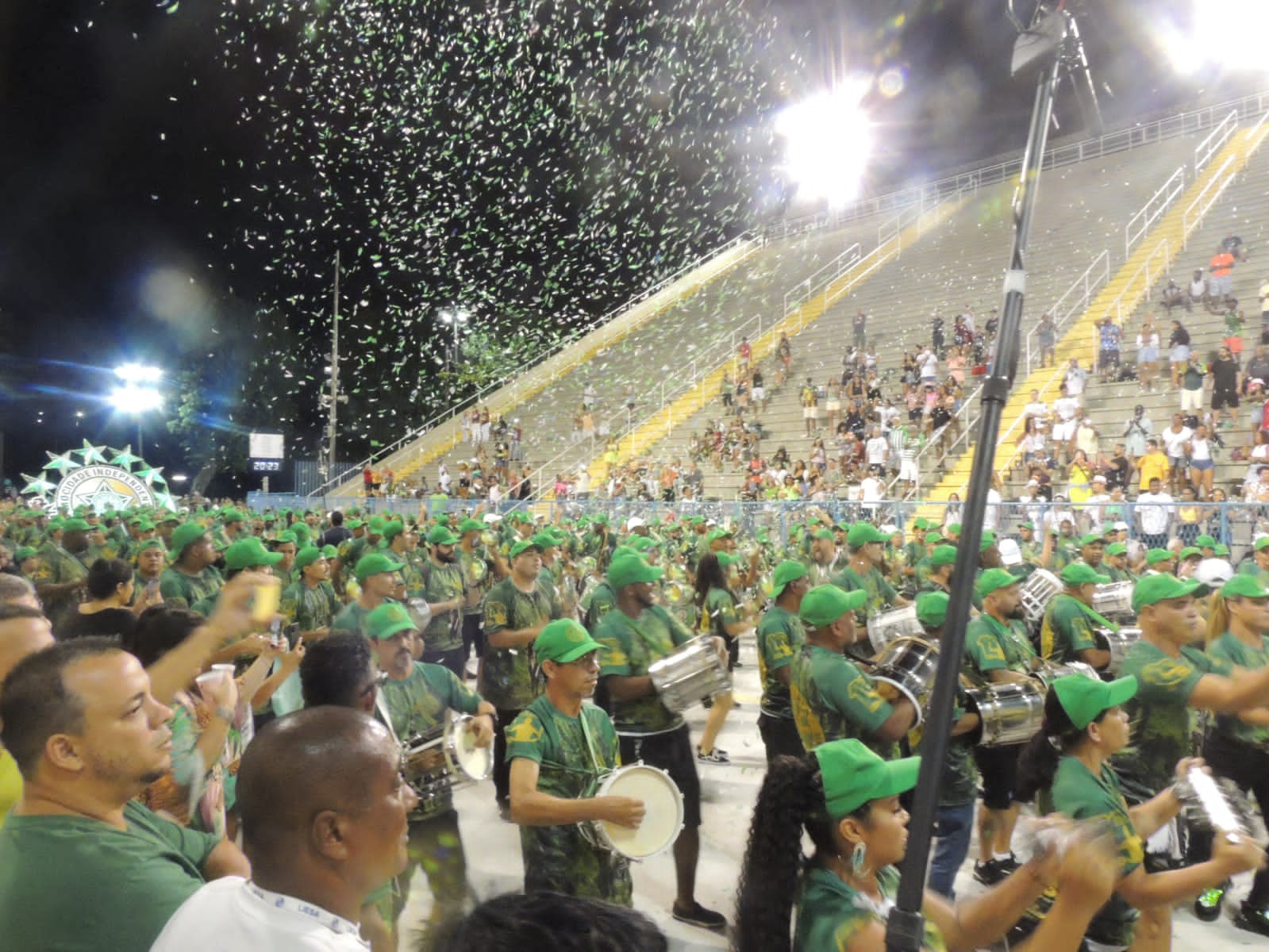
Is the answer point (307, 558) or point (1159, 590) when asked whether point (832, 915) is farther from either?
point (307, 558)

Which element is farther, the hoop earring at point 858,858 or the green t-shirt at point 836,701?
the green t-shirt at point 836,701

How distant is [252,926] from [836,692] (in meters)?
2.95

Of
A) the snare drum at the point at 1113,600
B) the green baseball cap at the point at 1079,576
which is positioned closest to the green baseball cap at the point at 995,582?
the green baseball cap at the point at 1079,576

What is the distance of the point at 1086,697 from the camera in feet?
10.3

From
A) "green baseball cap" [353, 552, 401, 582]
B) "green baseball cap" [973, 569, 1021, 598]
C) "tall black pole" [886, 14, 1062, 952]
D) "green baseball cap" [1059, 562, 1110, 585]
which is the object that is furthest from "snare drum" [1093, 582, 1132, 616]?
"tall black pole" [886, 14, 1062, 952]

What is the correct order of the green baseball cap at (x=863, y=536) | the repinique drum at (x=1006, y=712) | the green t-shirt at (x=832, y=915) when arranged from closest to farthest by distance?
the green t-shirt at (x=832, y=915) → the repinique drum at (x=1006, y=712) → the green baseball cap at (x=863, y=536)

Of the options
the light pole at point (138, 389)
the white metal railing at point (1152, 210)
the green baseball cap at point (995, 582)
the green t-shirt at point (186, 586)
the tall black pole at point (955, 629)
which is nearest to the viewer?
the tall black pole at point (955, 629)

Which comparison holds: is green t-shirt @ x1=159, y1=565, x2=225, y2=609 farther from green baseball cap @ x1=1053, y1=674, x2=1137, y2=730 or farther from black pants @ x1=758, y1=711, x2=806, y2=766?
green baseball cap @ x1=1053, y1=674, x2=1137, y2=730

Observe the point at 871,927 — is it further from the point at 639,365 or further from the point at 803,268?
the point at 803,268

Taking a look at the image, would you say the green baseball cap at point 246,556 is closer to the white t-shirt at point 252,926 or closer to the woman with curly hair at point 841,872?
the woman with curly hair at point 841,872

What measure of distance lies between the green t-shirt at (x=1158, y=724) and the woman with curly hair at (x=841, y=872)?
6.86 ft

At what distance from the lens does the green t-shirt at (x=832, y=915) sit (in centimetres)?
221

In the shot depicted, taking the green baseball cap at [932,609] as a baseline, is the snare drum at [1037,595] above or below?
above

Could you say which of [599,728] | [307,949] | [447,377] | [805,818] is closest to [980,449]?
[805,818]
